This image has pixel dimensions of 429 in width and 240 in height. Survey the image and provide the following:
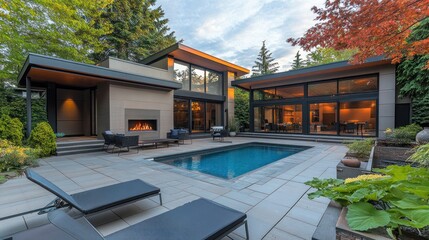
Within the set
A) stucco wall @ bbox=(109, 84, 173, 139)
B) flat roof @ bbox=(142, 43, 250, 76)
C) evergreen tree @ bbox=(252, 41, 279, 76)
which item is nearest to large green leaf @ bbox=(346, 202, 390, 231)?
stucco wall @ bbox=(109, 84, 173, 139)

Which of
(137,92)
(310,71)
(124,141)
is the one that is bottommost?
(124,141)

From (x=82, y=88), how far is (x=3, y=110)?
4127mm

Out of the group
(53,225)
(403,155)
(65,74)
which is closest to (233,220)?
(53,225)

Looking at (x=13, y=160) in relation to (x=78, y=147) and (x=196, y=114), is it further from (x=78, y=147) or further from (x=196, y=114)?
(x=196, y=114)

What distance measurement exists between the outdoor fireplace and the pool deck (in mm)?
4335

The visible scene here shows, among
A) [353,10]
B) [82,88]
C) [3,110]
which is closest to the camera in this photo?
[353,10]

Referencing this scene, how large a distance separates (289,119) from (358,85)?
486 centimetres

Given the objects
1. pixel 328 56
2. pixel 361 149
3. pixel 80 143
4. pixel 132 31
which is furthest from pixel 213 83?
pixel 328 56

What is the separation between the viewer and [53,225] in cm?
192

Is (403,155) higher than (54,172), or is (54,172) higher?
(403,155)

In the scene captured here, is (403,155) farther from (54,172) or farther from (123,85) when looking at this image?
(123,85)

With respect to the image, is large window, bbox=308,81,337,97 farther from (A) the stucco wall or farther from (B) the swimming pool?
(A) the stucco wall

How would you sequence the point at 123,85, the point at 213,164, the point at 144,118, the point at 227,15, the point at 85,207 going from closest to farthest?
the point at 85,207 → the point at 213,164 → the point at 123,85 → the point at 144,118 → the point at 227,15

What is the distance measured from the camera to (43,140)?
725 cm
